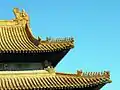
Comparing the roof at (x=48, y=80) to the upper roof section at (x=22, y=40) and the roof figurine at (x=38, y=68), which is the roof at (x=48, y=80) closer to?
the roof figurine at (x=38, y=68)

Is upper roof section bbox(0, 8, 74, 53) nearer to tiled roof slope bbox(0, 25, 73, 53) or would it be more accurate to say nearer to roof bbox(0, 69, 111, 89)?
tiled roof slope bbox(0, 25, 73, 53)

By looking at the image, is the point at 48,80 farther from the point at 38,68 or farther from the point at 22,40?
the point at 22,40

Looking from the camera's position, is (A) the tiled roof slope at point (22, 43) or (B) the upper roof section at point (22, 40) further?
(B) the upper roof section at point (22, 40)

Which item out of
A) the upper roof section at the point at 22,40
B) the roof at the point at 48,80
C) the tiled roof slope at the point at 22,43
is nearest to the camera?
the roof at the point at 48,80

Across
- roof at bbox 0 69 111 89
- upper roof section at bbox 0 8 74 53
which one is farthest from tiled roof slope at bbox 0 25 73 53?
roof at bbox 0 69 111 89

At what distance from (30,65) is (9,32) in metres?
3.94

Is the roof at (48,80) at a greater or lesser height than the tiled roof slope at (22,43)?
lesser

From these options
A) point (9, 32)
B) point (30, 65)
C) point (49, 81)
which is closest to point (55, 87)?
point (49, 81)

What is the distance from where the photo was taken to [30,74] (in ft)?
90.3

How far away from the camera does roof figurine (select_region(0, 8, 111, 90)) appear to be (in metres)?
26.4

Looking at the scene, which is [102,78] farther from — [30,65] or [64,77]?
[30,65]

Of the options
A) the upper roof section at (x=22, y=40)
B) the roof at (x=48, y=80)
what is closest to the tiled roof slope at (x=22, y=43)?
the upper roof section at (x=22, y=40)

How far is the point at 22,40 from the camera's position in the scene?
97.8 ft

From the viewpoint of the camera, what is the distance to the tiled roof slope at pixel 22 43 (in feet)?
90.5
